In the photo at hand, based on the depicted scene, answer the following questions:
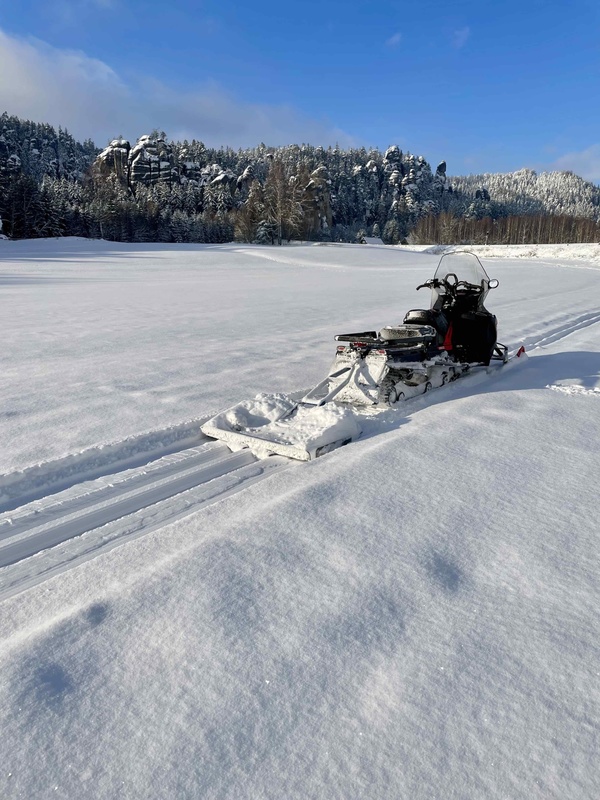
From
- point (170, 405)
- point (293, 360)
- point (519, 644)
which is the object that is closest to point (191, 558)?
point (519, 644)

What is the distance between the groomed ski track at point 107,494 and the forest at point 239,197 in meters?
50.4

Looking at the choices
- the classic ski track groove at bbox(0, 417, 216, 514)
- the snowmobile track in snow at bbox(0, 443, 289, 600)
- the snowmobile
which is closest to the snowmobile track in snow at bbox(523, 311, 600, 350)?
the snowmobile

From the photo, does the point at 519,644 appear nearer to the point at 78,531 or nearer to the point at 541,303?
the point at 78,531

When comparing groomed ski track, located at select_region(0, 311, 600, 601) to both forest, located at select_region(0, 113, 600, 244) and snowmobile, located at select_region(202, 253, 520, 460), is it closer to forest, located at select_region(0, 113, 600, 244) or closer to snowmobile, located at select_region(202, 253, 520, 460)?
snowmobile, located at select_region(202, 253, 520, 460)

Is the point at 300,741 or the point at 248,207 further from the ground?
the point at 248,207

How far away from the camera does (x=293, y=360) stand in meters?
7.17

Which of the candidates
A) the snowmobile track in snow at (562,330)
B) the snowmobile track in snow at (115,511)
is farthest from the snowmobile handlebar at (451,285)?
the snowmobile track in snow at (115,511)

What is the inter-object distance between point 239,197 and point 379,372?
240 feet

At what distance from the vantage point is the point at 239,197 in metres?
72.3

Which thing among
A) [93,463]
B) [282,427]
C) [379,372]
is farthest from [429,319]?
[93,463]

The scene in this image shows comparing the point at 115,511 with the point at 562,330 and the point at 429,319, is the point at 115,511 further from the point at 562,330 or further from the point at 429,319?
the point at 562,330

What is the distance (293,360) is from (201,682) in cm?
554

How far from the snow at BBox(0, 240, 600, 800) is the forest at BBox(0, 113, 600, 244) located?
5030 cm

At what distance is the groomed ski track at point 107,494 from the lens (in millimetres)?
2717
